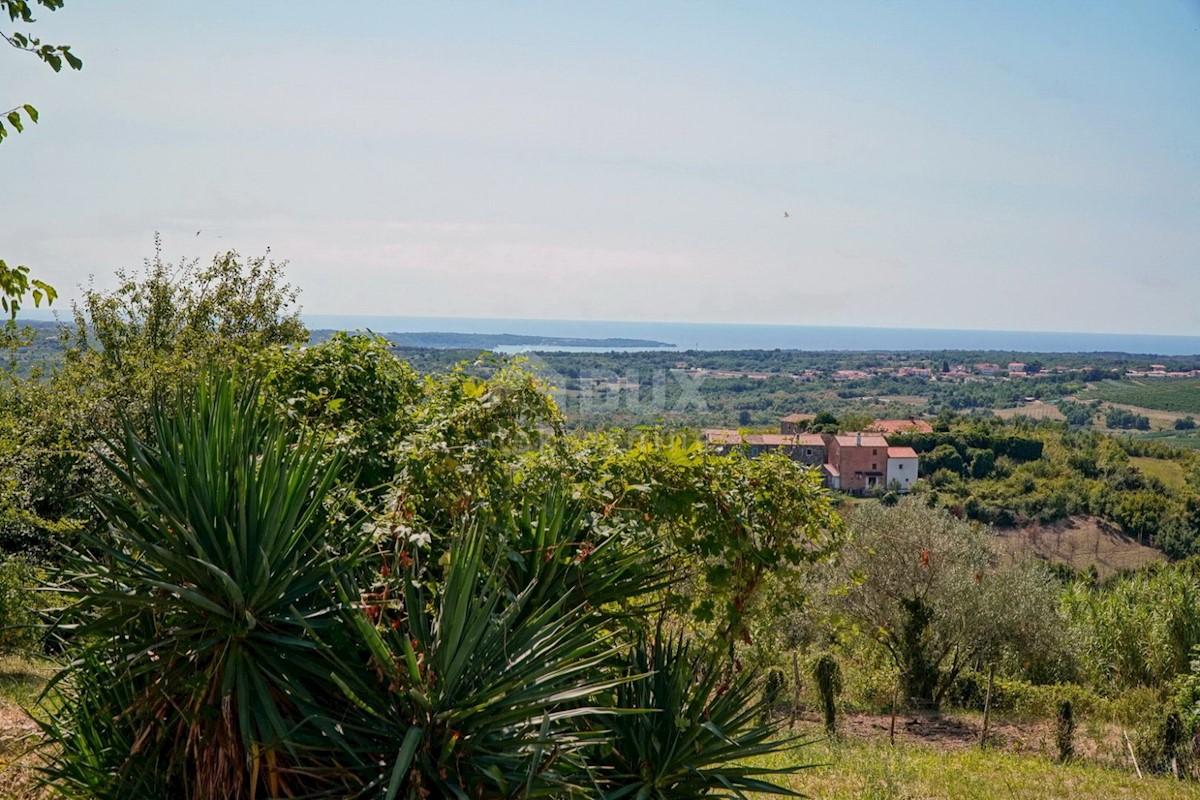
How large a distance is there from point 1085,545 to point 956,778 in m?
44.1

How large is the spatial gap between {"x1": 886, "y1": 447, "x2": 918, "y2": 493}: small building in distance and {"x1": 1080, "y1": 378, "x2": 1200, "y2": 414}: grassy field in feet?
156

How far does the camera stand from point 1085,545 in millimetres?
47781

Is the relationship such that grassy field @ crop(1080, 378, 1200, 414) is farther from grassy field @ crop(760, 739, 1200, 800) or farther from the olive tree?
grassy field @ crop(760, 739, 1200, 800)

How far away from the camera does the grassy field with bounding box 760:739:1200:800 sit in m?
8.15

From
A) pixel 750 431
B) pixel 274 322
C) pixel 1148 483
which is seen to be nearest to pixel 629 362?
pixel 1148 483

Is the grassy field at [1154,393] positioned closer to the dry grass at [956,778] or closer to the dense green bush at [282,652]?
the dry grass at [956,778]

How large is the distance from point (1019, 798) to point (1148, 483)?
56.4m

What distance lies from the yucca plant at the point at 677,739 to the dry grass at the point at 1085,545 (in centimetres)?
4165

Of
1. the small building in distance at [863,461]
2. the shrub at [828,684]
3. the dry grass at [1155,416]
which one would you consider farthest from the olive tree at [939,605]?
the dry grass at [1155,416]

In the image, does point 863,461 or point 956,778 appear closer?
point 956,778

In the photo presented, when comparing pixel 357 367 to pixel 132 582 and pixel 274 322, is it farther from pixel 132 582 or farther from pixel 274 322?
pixel 274 322

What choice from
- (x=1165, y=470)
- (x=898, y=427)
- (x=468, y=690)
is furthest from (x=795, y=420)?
(x=468, y=690)

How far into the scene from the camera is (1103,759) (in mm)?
12492

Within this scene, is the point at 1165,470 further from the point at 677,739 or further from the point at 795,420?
the point at 677,739
